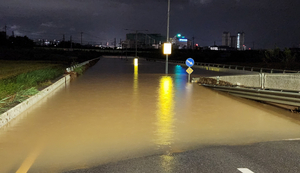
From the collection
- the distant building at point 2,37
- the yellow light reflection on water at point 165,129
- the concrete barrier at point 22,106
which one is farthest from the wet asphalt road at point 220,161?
the distant building at point 2,37

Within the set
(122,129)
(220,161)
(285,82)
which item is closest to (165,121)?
(122,129)

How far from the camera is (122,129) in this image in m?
9.10

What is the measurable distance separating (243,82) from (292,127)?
17.4m

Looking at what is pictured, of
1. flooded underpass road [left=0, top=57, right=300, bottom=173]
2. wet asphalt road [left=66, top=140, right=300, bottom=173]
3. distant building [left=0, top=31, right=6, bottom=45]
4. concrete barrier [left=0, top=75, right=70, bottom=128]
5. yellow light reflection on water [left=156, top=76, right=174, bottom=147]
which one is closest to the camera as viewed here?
wet asphalt road [left=66, top=140, right=300, bottom=173]

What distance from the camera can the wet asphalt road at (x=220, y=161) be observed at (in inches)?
228

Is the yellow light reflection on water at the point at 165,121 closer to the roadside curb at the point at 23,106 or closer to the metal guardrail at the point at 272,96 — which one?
the metal guardrail at the point at 272,96

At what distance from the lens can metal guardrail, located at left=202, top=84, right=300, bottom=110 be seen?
12.2 m

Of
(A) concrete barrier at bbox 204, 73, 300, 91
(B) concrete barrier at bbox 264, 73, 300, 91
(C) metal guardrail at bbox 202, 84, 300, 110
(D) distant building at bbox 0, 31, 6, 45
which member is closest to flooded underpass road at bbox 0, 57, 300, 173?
(C) metal guardrail at bbox 202, 84, 300, 110

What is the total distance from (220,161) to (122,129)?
347 cm

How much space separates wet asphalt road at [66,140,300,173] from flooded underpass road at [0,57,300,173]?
36 cm

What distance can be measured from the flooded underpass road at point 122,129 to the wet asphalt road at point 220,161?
0.36m

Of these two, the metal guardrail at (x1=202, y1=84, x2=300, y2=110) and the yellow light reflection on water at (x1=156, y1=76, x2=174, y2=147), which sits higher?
the metal guardrail at (x1=202, y1=84, x2=300, y2=110)

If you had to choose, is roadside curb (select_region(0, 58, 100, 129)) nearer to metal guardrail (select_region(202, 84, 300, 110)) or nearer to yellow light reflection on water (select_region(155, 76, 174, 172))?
yellow light reflection on water (select_region(155, 76, 174, 172))

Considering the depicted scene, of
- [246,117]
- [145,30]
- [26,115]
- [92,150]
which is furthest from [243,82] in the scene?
[145,30]
